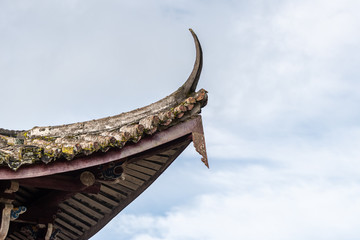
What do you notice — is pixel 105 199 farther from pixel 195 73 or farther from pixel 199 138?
pixel 195 73

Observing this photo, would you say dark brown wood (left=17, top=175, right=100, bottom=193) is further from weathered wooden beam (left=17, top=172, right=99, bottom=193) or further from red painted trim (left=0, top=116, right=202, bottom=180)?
red painted trim (left=0, top=116, right=202, bottom=180)

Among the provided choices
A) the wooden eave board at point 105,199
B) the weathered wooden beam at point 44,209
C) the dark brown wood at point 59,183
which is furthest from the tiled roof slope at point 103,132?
the weathered wooden beam at point 44,209

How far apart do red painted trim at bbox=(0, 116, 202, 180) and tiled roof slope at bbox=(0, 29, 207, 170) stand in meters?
0.08

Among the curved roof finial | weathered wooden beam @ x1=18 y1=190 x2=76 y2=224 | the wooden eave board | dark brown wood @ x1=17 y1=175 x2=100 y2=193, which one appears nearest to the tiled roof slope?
the curved roof finial

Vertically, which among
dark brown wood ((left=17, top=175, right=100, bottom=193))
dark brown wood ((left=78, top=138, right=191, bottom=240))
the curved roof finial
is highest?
the curved roof finial

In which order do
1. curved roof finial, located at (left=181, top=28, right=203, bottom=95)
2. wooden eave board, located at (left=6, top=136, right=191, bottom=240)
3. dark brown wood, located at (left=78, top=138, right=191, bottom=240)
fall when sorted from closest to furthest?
curved roof finial, located at (left=181, top=28, right=203, bottom=95) < dark brown wood, located at (left=78, top=138, right=191, bottom=240) < wooden eave board, located at (left=6, top=136, right=191, bottom=240)

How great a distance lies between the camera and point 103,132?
7613mm

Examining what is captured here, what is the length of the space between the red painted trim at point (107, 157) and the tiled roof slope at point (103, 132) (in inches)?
3.0

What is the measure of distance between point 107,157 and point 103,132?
416 mm

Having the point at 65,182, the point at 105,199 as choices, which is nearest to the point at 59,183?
the point at 65,182

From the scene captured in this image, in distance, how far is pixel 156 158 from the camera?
8656 mm

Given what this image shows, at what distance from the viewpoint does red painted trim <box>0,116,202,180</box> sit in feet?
23.1

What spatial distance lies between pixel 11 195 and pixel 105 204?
2.20 meters

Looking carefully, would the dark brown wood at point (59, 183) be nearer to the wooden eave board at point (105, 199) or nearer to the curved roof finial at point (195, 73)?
Answer: the wooden eave board at point (105, 199)
